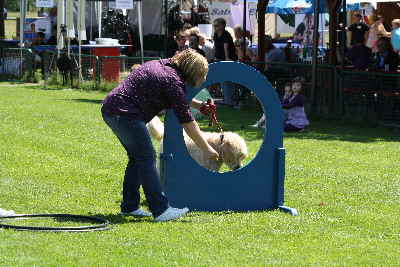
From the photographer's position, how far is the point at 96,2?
3344 cm

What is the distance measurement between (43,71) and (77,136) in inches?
491

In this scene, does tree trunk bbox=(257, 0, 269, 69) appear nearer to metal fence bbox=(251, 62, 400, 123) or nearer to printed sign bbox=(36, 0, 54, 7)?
metal fence bbox=(251, 62, 400, 123)

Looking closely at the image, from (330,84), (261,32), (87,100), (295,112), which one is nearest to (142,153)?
(295,112)

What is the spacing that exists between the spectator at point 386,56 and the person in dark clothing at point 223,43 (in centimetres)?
339

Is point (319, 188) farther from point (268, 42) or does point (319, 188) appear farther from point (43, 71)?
point (43, 71)

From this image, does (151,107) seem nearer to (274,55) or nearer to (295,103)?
(295,103)

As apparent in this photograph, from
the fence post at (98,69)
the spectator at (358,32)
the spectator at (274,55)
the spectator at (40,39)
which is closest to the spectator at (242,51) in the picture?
the spectator at (274,55)

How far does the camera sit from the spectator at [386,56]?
55.4 feet

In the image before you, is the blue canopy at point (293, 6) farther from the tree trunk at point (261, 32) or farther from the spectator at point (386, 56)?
the spectator at point (386, 56)

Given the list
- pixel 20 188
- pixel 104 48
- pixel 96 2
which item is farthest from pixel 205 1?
pixel 20 188

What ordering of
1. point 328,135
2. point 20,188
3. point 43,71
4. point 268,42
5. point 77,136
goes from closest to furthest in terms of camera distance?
point 20,188
point 77,136
point 328,135
point 268,42
point 43,71

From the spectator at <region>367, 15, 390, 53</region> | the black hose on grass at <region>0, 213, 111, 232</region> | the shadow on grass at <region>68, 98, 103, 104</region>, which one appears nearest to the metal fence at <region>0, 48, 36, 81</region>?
the shadow on grass at <region>68, 98, 103, 104</region>

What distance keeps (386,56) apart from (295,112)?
109 inches

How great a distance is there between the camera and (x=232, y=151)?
8664 mm
